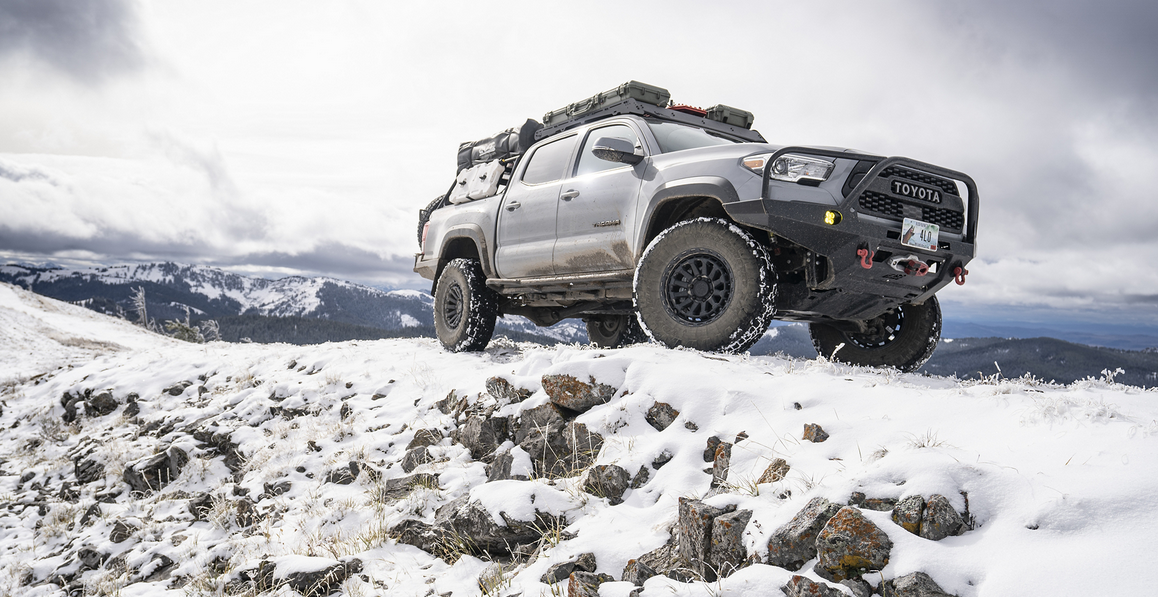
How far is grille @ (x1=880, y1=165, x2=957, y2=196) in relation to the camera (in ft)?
14.4

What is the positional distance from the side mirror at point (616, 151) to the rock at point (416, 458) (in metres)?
2.85

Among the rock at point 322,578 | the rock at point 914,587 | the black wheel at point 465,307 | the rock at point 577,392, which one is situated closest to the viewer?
the rock at point 914,587

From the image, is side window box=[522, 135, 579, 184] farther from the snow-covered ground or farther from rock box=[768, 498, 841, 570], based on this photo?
rock box=[768, 498, 841, 570]

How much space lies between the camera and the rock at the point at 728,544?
8.34 feet

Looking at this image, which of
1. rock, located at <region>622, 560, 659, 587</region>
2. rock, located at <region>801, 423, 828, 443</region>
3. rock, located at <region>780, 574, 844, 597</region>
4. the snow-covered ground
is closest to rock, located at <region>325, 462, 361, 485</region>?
the snow-covered ground

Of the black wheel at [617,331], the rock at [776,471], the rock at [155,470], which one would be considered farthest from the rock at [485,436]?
the black wheel at [617,331]

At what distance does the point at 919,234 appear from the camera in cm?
435

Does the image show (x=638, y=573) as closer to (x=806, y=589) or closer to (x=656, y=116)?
(x=806, y=589)

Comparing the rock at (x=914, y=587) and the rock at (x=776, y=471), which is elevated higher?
the rock at (x=776, y=471)

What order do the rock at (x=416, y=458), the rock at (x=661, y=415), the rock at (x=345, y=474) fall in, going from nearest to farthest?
the rock at (x=661, y=415) → the rock at (x=416, y=458) → the rock at (x=345, y=474)

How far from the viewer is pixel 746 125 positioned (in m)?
6.72

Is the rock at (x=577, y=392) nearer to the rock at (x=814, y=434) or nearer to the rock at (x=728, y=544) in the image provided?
the rock at (x=814, y=434)

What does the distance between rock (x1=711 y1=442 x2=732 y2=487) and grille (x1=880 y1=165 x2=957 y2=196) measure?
2.52 metres

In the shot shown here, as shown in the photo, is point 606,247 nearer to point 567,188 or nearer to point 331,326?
point 567,188
